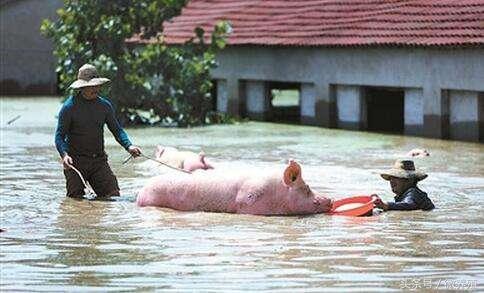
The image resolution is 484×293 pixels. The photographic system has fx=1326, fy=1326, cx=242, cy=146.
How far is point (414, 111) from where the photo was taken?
23828 mm

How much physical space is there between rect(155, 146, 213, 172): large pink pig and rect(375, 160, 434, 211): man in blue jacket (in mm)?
2614

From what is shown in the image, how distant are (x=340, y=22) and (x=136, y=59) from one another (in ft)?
13.5

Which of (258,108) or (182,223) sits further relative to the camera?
(258,108)

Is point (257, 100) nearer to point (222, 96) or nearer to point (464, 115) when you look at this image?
point (222, 96)

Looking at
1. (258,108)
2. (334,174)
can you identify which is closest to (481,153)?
(334,174)

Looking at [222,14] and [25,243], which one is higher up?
[222,14]

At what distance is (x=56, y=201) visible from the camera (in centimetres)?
1394

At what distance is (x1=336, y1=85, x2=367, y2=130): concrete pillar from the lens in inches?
998

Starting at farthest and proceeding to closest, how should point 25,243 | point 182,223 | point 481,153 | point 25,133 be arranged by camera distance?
point 25,133
point 481,153
point 182,223
point 25,243

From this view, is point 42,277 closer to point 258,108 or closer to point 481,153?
point 481,153

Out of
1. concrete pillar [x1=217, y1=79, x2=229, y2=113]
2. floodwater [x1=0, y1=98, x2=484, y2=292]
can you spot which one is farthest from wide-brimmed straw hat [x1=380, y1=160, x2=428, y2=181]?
concrete pillar [x1=217, y1=79, x2=229, y2=113]

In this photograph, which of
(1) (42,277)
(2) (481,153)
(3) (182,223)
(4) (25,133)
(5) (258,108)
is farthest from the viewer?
(5) (258,108)

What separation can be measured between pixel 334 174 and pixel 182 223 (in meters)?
4.79

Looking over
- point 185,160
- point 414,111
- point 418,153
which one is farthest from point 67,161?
point 414,111
